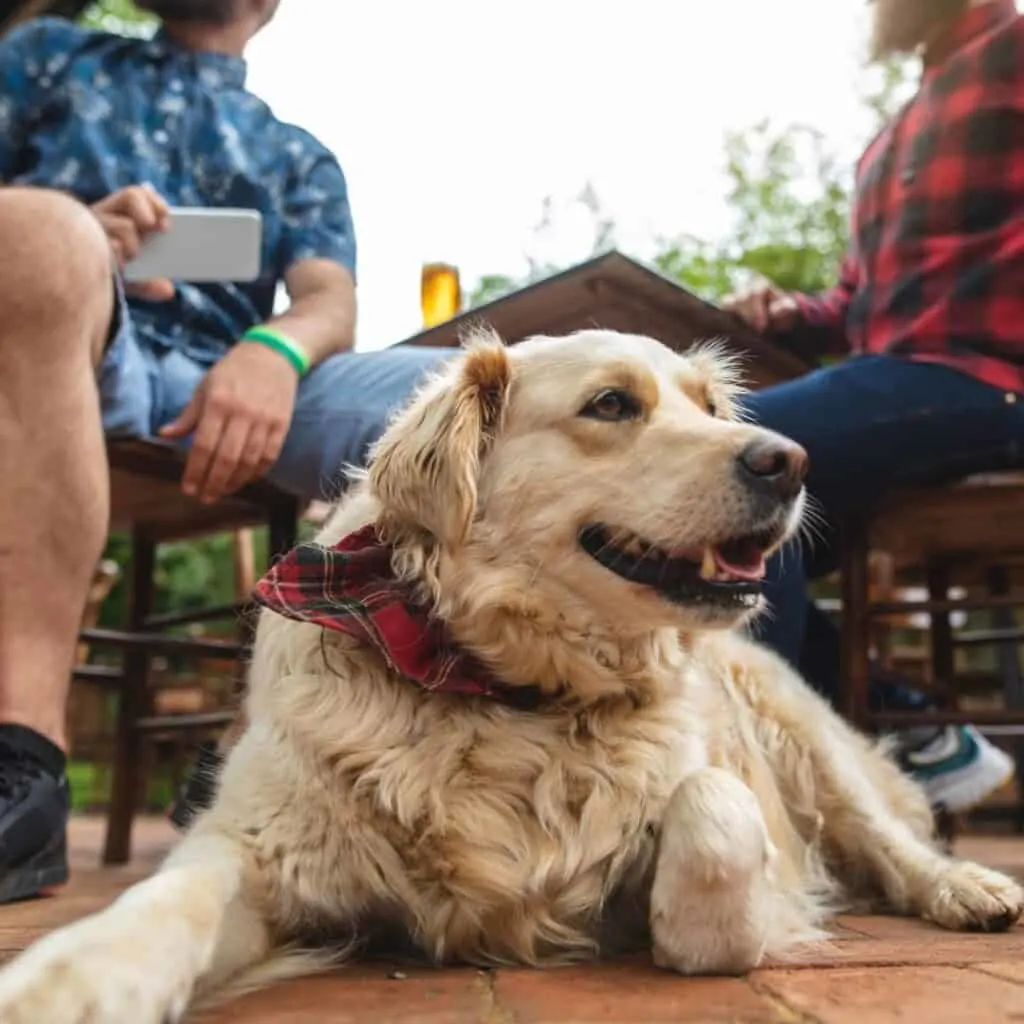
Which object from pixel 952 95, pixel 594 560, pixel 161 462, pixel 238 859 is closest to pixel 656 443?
pixel 594 560

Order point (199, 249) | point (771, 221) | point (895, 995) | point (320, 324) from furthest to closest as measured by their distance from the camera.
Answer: point (771, 221) < point (320, 324) < point (199, 249) < point (895, 995)

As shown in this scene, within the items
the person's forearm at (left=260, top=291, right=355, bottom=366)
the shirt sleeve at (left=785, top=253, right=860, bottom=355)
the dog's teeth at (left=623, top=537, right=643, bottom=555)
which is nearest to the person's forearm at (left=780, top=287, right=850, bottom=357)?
the shirt sleeve at (left=785, top=253, right=860, bottom=355)

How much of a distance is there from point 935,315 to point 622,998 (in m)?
1.84

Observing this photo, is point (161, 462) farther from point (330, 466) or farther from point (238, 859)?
point (238, 859)

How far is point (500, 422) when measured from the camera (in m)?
1.84

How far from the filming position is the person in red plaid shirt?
8.53 ft

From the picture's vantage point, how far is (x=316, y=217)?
3.01m

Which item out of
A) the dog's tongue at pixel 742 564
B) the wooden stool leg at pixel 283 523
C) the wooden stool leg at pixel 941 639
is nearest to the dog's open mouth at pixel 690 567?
the dog's tongue at pixel 742 564

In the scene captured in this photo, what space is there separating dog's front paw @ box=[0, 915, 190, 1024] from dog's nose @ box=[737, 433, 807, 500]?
947 mm

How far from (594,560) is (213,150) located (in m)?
1.79

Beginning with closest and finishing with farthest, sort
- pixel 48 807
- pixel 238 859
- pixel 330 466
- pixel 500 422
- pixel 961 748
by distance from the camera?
pixel 238 859, pixel 500 422, pixel 48 807, pixel 330 466, pixel 961 748

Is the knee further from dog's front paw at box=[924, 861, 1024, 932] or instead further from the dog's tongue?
dog's front paw at box=[924, 861, 1024, 932]

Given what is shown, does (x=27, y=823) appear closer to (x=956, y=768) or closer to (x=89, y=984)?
(x=89, y=984)

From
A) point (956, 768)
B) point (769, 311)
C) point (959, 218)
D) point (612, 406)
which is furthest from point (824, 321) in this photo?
point (612, 406)
